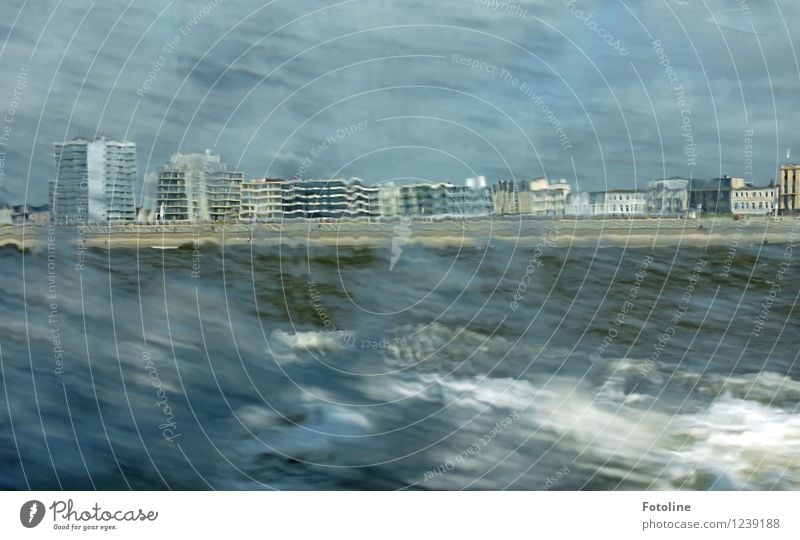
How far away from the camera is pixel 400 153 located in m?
5.61

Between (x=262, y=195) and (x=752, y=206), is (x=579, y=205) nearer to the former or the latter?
(x=752, y=206)

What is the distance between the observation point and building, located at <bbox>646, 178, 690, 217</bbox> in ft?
18.7

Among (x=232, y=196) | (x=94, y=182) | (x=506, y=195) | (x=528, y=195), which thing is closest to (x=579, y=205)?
(x=528, y=195)

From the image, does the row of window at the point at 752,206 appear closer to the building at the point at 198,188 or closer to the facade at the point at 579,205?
the facade at the point at 579,205

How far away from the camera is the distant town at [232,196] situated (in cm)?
550

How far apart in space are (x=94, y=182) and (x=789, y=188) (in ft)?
13.4

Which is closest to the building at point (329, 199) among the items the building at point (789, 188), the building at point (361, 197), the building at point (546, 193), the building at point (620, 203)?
the building at point (361, 197)

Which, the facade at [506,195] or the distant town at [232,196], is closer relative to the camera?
the distant town at [232,196]

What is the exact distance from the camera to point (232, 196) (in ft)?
18.1

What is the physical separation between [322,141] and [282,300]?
973 mm

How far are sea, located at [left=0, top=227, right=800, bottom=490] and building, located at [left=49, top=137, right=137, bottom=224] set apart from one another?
0.18 m
